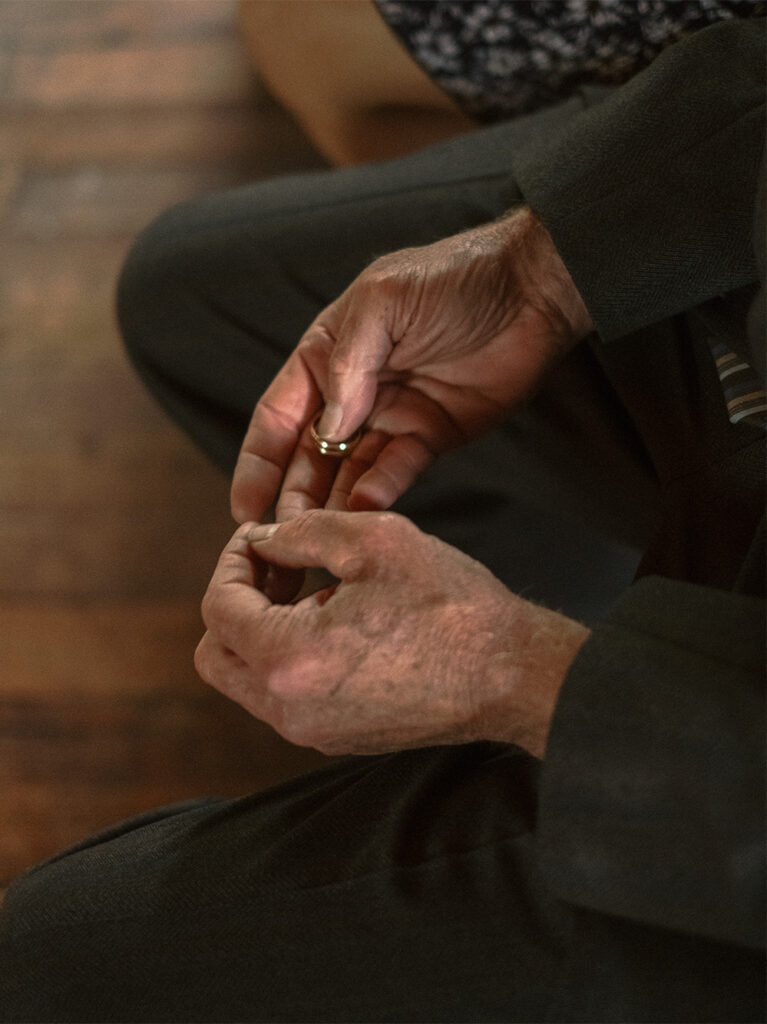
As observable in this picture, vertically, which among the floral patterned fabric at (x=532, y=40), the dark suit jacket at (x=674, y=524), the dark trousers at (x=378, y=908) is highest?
the floral patterned fabric at (x=532, y=40)

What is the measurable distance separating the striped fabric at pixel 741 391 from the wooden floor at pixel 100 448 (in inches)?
21.3

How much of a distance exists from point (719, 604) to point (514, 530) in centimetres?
47

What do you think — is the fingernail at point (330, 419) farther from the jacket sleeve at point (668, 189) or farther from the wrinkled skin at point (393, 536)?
the jacket sleeve at point (668, 189)

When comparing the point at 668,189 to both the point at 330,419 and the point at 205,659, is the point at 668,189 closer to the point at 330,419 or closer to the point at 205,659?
the point at 330,419

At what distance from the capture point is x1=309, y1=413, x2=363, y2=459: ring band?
0.69 meters

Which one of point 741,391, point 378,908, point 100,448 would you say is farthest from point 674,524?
point 100,448

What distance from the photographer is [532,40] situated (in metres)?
0.91

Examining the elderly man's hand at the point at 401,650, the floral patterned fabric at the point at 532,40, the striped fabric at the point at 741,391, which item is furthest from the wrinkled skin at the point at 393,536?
the floral patterned fabric at the point at 532,40

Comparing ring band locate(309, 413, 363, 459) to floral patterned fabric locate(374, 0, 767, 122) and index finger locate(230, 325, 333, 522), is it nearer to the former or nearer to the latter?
index finger locate(230, 325, 333, 522)

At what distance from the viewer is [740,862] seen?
1.46 feet

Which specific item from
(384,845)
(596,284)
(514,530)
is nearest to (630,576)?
(514,530)

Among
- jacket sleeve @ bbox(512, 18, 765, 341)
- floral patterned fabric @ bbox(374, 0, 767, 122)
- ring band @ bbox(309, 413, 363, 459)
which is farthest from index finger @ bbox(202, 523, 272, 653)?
floral patterned fabric @ bbox(374, 0, 767, 122)

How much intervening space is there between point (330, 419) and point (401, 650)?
21 cm

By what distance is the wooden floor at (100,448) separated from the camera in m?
0.93
